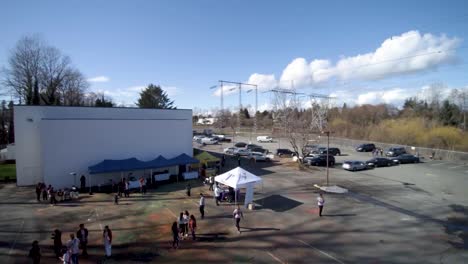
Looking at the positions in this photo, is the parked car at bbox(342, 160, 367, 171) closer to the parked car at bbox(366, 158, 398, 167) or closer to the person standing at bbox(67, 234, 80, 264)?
the parked car at bbox(366, 158, 398, 167)

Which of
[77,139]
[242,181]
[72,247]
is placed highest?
[77,139]

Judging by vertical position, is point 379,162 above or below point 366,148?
below

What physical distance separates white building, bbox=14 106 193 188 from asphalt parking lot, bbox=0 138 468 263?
8.33 ft

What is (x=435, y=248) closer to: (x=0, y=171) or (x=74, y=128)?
(x=74, y=128)

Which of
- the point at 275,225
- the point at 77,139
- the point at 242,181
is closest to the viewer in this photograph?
the point at 275,225

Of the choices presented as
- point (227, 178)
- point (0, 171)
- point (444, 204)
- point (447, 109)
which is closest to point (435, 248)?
point (444, 204)

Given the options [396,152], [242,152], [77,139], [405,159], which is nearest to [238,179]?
[77,139]

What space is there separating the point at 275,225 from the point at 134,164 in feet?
49.5

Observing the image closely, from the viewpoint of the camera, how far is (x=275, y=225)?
16.0 meters

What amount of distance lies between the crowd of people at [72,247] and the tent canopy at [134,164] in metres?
12.0

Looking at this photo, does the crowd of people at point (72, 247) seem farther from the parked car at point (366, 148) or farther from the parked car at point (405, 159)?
the parked car at point (366, 148)

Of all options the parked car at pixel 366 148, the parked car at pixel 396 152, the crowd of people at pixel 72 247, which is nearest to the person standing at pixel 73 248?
the crowd of people at pixel 72 247

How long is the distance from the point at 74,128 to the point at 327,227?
2113cm

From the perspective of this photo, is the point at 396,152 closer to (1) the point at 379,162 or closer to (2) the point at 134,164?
(1) the point at 379,162
